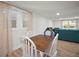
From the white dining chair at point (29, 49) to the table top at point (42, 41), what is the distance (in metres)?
0.05

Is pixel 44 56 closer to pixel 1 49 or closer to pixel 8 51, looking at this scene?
pixel 8 51

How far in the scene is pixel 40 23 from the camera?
1.66 metres

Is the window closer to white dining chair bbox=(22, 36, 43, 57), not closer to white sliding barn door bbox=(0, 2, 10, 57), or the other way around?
white dining chair bbox=(22, 36, 43, 57)

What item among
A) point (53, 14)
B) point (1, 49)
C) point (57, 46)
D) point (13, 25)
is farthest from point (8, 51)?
point (53, 14)

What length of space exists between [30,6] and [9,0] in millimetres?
318

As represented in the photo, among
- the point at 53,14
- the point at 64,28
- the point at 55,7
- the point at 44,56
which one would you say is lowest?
the point at 44,56

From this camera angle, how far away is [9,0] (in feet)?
4.96

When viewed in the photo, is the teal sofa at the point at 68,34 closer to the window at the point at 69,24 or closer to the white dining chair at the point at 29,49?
the window at the point at 69,24

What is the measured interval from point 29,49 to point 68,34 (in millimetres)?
650

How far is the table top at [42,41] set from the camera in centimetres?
152

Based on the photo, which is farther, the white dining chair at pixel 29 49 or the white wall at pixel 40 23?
the white wall at pixel 40 23

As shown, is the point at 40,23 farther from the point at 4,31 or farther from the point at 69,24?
the point at 4,31

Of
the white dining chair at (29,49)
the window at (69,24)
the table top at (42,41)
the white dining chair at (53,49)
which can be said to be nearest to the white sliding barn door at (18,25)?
the white dining chair at (29,49)

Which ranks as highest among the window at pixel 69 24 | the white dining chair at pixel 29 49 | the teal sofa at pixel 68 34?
the window at pixel 69 24
